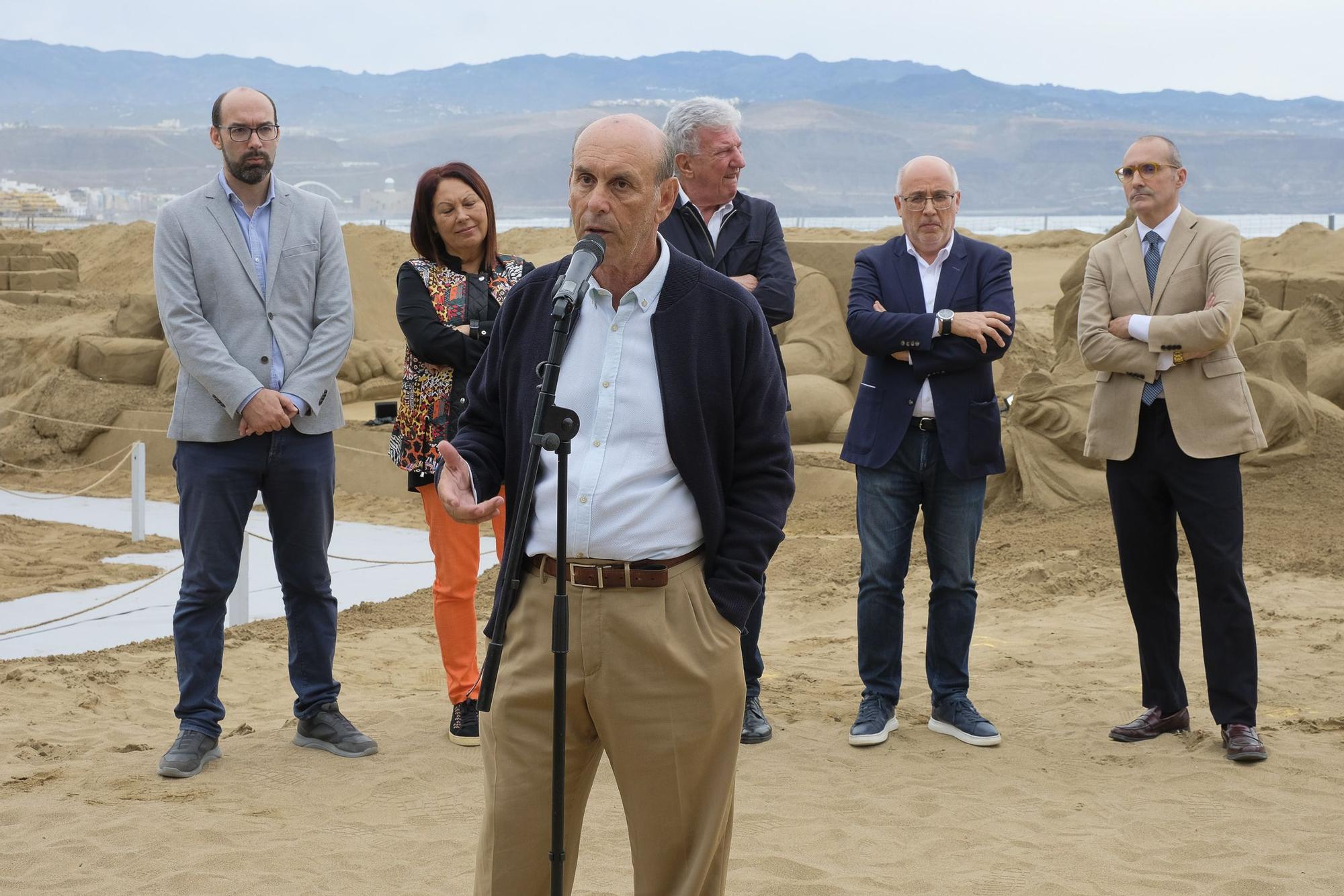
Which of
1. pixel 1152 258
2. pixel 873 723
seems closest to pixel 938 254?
pixel 1152 258

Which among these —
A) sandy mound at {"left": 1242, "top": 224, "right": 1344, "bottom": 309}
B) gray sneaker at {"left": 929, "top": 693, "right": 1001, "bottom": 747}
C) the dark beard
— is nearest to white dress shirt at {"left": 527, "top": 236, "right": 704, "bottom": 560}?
the dark beard

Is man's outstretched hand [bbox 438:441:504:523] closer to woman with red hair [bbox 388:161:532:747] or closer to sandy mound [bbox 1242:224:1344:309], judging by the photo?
woman with red hair [bbox 388:161:532:747]

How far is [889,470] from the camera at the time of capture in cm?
460

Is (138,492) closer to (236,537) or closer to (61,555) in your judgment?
(61,555)

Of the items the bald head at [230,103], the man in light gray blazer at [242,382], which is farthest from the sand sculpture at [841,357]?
the bald head at [230,103]

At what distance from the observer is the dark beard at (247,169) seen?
439 cm

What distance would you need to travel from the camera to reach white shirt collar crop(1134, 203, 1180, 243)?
463 centimetres

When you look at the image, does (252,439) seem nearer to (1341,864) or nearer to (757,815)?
(757,815)

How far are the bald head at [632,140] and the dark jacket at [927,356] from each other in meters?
1.92

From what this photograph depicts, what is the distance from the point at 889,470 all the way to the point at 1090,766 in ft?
3.94

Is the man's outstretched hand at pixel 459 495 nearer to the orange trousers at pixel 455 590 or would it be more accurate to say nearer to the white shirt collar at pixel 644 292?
the white shirt collar at pixel 644 292

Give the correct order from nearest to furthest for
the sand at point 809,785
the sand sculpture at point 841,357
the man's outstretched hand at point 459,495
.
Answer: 1. the man's outstretched hand at point 459,495
2. the sand at point 809,785
3. the sand sculpture at point 841,357

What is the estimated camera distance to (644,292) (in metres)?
2.67

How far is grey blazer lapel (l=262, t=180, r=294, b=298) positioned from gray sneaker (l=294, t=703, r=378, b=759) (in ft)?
4.80
